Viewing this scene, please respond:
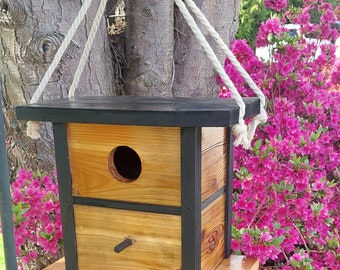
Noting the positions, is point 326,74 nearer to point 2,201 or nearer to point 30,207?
point 30,207

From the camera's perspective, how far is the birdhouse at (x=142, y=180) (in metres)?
1.01

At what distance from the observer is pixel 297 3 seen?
513 inches

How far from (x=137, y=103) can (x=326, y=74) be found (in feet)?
6.13

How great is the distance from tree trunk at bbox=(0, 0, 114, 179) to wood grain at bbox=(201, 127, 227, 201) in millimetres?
882

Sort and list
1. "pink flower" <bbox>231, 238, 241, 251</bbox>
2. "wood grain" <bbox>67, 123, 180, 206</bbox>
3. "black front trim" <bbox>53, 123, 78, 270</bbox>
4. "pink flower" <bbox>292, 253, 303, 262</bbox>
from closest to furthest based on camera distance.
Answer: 1. "wood grain" <bbox>67, 123, 180, 206</bbox>
2. "black front trim" <bbox>53, 123, 78, 270</bbox>
3. "pink flower" <bbox>231, 238, 241, 251</bbox>
4. "pink flower" <bbox>292, 253, 303, 262</bbox>

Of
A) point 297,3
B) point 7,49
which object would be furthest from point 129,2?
point 297,3

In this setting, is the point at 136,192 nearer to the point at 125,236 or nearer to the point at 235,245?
the point at 125,236

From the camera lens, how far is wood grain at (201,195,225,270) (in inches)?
45.6

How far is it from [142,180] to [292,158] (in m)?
0.98

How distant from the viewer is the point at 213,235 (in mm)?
1231

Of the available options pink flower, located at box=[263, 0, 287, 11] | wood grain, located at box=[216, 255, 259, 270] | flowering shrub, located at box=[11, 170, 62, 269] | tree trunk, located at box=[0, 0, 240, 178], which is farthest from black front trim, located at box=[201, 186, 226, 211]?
pink flower, located at box=[263, 0, 287, 11]

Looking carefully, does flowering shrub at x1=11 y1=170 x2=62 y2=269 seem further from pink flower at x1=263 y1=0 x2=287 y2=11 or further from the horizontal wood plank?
pink flower at x1=263 y1=0 x2=287 y2=11

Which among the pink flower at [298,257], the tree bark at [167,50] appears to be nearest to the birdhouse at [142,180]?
the pink flower at [298,257]

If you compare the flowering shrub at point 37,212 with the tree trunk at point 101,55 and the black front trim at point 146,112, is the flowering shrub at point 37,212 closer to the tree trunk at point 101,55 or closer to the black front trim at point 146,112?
the tree trunk at point 101,55
